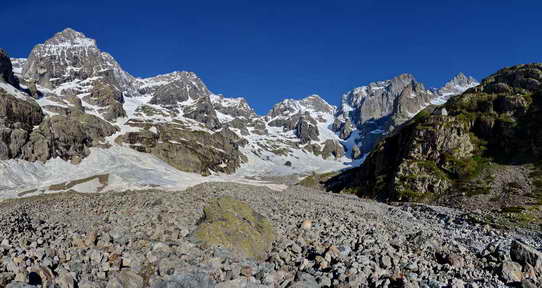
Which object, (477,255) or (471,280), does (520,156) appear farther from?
(471,280)

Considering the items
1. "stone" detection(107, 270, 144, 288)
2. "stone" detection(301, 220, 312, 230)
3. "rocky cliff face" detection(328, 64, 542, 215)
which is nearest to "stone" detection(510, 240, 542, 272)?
"stone" detection(301, 220, 312, 230)

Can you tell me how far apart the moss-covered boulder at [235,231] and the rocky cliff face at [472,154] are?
59.8 metres

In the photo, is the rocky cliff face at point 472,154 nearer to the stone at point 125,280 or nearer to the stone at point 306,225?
the stone at point 306,225

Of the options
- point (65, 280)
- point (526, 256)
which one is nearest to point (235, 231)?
point (65, 280)

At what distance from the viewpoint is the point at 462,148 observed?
337ft

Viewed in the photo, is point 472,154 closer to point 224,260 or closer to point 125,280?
point 224,260

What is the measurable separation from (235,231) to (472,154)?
3915 inches

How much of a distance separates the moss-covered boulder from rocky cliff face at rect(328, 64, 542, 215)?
196 feet

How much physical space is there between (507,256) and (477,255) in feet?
7.01

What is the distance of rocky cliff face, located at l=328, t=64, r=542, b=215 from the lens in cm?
7800

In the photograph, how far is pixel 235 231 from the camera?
2319cm

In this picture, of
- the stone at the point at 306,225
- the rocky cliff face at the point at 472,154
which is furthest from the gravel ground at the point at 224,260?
the rocky cliff face at the point at 472,154

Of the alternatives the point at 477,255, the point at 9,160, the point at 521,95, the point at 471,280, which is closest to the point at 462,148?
the point at 521,95

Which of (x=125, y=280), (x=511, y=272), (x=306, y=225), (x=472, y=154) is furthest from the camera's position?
(x=472, y=154)
